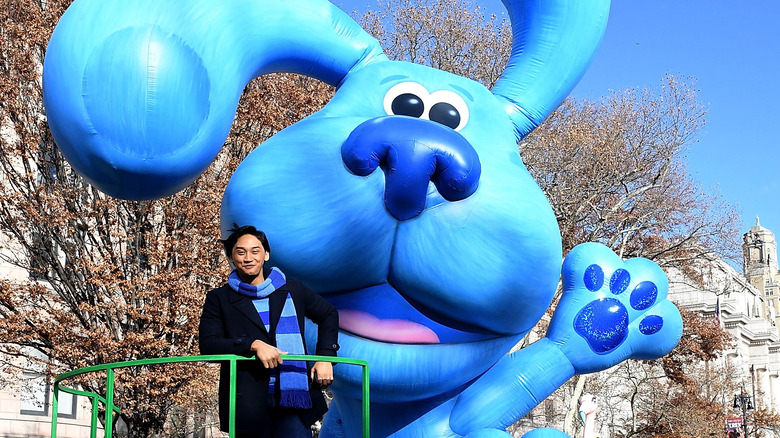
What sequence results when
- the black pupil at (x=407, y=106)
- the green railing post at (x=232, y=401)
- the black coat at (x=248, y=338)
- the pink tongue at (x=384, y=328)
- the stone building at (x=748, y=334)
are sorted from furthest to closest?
the stone building at (x=748, y=334) < the black pupil at (x=407, y=106) < the pink tongue at (x=384, y=328) < the black coat at (x=248, y=338) < the green railing post at (x=232, y=401)

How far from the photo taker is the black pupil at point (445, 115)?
4988mm

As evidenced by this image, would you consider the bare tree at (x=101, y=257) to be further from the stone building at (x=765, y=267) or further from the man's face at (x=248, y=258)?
the stone building at (x=765, y=267)

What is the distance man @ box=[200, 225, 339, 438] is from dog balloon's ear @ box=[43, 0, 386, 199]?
2.84 ft

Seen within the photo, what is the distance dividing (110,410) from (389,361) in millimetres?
1690

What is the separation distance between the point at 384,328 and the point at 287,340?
1.28 metres

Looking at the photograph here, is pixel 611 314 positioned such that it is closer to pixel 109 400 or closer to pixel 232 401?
pixel 232 401

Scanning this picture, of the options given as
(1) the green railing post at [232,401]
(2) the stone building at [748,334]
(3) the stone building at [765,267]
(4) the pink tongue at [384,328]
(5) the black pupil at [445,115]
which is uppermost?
(3) the stone building at [765,267]

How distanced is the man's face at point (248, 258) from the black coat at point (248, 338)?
0.09m

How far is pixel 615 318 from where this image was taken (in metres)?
5.39

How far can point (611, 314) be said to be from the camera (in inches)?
212

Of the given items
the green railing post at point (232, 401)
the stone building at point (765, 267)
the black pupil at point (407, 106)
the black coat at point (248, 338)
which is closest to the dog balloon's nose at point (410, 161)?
the black pupil at point (407, 106)

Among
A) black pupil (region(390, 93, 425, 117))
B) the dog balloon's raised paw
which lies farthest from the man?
the dog balloon's raised paw

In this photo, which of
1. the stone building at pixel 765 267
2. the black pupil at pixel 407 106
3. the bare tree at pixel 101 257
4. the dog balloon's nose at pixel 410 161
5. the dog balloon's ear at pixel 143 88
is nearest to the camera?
the dog balloon's ear at pixel 143 88

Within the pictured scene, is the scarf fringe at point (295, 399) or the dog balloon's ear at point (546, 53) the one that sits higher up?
the dog balloon's ear at point (546, 53)
